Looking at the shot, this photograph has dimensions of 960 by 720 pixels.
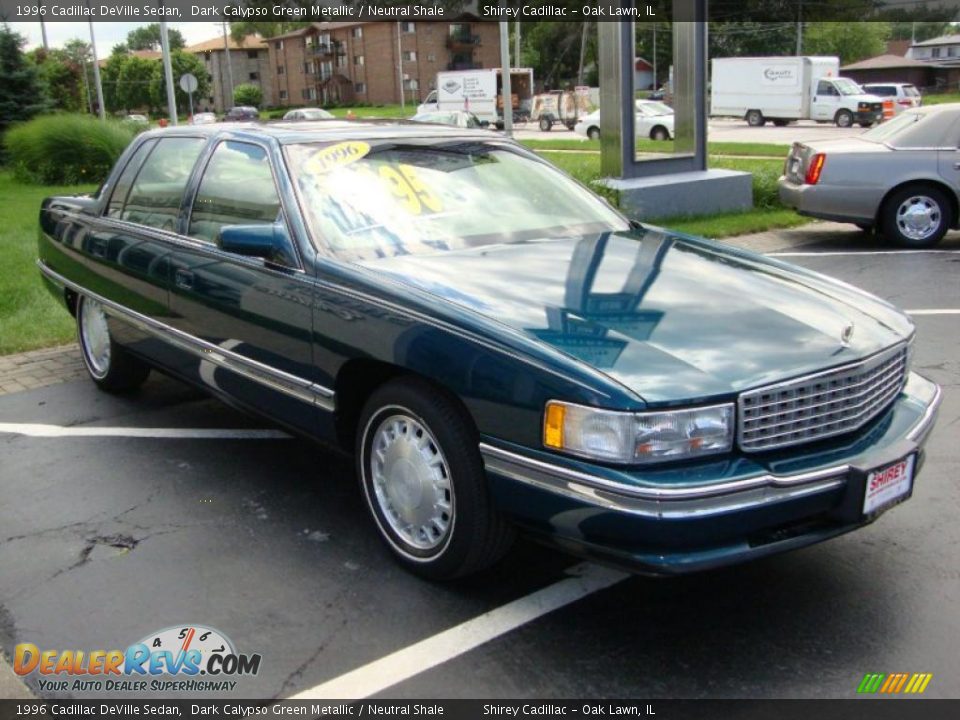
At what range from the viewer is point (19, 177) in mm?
21203

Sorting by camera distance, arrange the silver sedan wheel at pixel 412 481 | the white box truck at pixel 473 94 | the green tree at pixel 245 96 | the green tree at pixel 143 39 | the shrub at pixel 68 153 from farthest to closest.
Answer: the green tree at pixel 143 39
the green tree at pixel 245 96
the white box truck at pixel 473 94
the shrub at pixel 68 153
the silver sedan wheel at pixel 412 481

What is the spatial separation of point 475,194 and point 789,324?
5.47 ft

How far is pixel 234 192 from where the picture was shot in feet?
15.2

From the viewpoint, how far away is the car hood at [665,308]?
3029 millimetres

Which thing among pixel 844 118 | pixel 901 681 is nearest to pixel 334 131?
pixel 901 681

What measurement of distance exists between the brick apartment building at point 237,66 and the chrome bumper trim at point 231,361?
102587 mm

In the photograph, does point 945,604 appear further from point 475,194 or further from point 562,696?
point 475,194

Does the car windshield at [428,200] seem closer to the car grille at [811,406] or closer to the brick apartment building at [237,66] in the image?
the car grille at [811,406]

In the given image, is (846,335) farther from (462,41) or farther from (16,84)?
(462,41)

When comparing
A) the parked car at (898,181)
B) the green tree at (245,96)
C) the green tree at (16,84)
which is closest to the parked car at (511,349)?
the parked car at (898,181)

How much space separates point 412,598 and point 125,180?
3413 mm

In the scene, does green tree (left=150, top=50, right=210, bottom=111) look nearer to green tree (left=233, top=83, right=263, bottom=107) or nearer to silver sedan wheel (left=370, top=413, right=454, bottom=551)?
green tree (left=233, top=83, right=263, bottom=107)

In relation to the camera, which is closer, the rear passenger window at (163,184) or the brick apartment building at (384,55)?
the rear passenger window at (163,184)

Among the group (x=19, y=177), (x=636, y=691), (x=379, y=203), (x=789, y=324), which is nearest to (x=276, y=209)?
(x=379, y=203)
